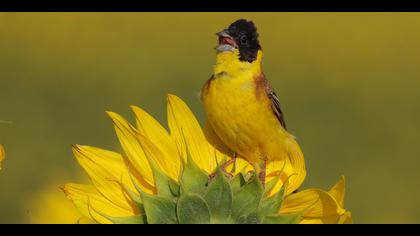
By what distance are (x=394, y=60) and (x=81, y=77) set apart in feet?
3.43

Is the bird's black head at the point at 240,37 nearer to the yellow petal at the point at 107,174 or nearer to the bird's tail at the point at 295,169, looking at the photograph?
the bird's tail at the point at 295,169

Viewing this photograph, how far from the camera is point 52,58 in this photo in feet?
10.9

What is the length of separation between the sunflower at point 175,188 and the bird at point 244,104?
20 centimetres

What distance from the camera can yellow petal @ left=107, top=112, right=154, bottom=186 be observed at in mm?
936

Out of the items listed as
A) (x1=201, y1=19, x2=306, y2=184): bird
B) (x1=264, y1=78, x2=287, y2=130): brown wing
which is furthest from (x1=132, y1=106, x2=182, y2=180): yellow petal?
(x1=264, y1=78, x2=287, y2=130): brown wing

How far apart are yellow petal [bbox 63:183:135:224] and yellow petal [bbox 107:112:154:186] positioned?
38mm

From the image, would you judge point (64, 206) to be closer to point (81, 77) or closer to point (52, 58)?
point (81, 77)

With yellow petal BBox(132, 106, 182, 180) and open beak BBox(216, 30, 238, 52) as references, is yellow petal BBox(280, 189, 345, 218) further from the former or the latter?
open beak BBox(216, 30, 238, 52)

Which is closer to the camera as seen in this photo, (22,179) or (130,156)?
(130,156)

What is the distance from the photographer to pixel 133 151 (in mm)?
939

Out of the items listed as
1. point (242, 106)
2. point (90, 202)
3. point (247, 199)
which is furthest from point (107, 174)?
point (242, 106)

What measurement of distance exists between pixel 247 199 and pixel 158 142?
12 centimetres

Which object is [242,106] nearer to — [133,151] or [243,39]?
[243,39]
